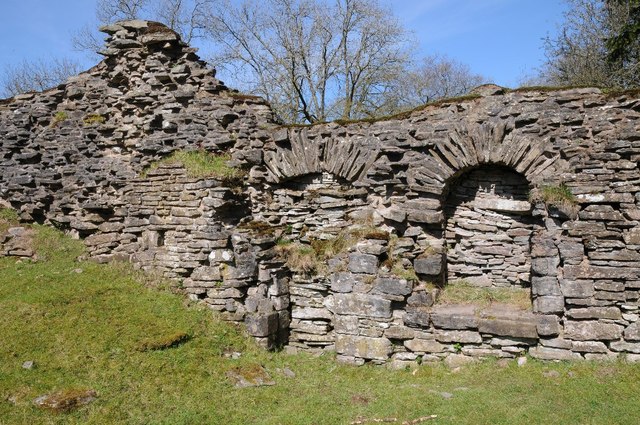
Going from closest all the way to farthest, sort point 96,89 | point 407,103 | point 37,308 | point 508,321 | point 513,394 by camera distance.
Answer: point 513,394, point 508,321, point 37,308, point 96,89, point 407,103

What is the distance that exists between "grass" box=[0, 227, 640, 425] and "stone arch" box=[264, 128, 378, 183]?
3.04 m

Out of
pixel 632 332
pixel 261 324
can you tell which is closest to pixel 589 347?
pixel 632 332

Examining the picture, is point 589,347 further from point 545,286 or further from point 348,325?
point 348,325

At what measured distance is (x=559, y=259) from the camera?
7.80 meters

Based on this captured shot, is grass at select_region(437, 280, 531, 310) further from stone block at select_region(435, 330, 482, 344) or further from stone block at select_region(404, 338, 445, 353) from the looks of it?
stone block at select_region(404, 338, 445, 353)

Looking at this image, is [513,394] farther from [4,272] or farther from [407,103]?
[407,103]

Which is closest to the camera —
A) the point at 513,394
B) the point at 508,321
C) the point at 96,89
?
the point at 513,394

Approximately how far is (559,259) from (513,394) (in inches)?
85.2

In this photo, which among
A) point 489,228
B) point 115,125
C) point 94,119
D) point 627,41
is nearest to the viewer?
point 489,228

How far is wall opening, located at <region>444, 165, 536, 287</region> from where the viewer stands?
8.71 m

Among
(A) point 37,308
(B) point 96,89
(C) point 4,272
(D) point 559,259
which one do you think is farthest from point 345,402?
(B) point 96,89

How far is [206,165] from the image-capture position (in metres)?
10.1

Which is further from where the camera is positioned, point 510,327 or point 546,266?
point 546,266

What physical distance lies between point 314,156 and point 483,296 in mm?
3866
